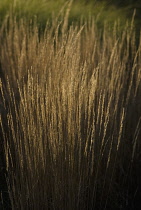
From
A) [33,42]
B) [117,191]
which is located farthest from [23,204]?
[33,42]

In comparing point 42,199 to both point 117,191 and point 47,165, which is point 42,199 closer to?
point 47,165

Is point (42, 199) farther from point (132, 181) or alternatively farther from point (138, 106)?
point (138, 106)

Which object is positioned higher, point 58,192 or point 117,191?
point 58,192

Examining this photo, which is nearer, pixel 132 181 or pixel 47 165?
pixel 47 165

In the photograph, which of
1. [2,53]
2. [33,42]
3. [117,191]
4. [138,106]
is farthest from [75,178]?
[2,53]

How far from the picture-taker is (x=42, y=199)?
232 cm

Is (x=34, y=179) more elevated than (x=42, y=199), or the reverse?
(x=34, y=179)

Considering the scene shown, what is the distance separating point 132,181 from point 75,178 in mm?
970

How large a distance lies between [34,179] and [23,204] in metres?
0.16

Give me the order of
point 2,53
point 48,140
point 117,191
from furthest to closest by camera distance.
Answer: point 2,53 < point 117,191 < point 48,140

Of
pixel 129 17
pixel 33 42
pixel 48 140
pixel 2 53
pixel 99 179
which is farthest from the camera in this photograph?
pixel 129 17

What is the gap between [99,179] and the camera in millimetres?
2719

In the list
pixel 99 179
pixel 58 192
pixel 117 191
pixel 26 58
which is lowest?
pixel 117 191

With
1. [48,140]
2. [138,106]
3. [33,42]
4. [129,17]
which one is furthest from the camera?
[129,17]
